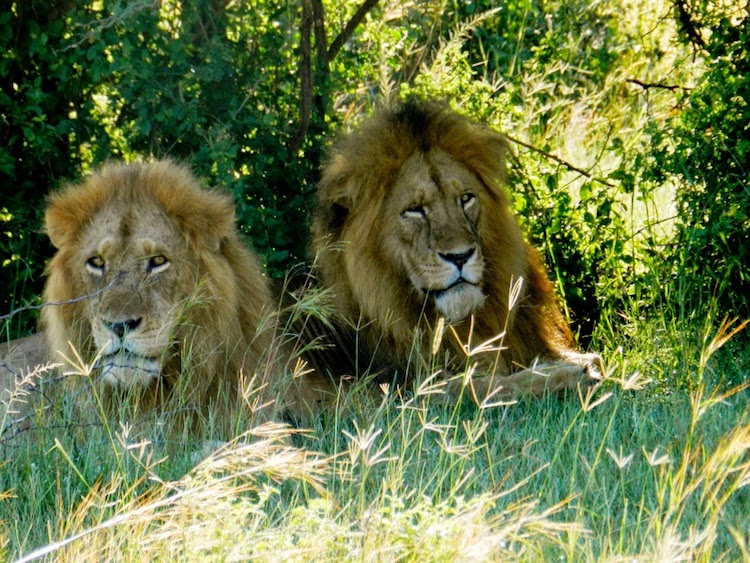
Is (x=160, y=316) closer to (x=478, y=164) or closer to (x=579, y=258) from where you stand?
(x=478, y=164)

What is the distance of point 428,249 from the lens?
5125mm

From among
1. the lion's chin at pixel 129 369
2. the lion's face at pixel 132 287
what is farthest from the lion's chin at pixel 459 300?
the lion's chin at pixel 129 369

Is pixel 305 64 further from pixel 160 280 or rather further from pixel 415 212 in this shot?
pixel 160 280

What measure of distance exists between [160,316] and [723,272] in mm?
2820

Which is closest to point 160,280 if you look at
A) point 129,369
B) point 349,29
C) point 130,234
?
point 130,234

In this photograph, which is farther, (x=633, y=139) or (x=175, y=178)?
(x=633, y=139)

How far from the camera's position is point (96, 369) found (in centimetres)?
452

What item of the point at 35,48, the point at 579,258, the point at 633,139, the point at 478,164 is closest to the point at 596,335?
the point at 579,258

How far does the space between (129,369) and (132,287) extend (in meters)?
0.30

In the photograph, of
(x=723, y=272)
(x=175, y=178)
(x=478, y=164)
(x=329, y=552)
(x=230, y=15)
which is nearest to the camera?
(x=329, y=552)

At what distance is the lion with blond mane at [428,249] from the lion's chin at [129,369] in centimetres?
108

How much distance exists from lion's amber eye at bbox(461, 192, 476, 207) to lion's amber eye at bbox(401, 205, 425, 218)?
193 millimetres

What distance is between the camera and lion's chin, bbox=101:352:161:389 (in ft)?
14.3

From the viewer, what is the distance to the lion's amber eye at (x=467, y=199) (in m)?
5.30
